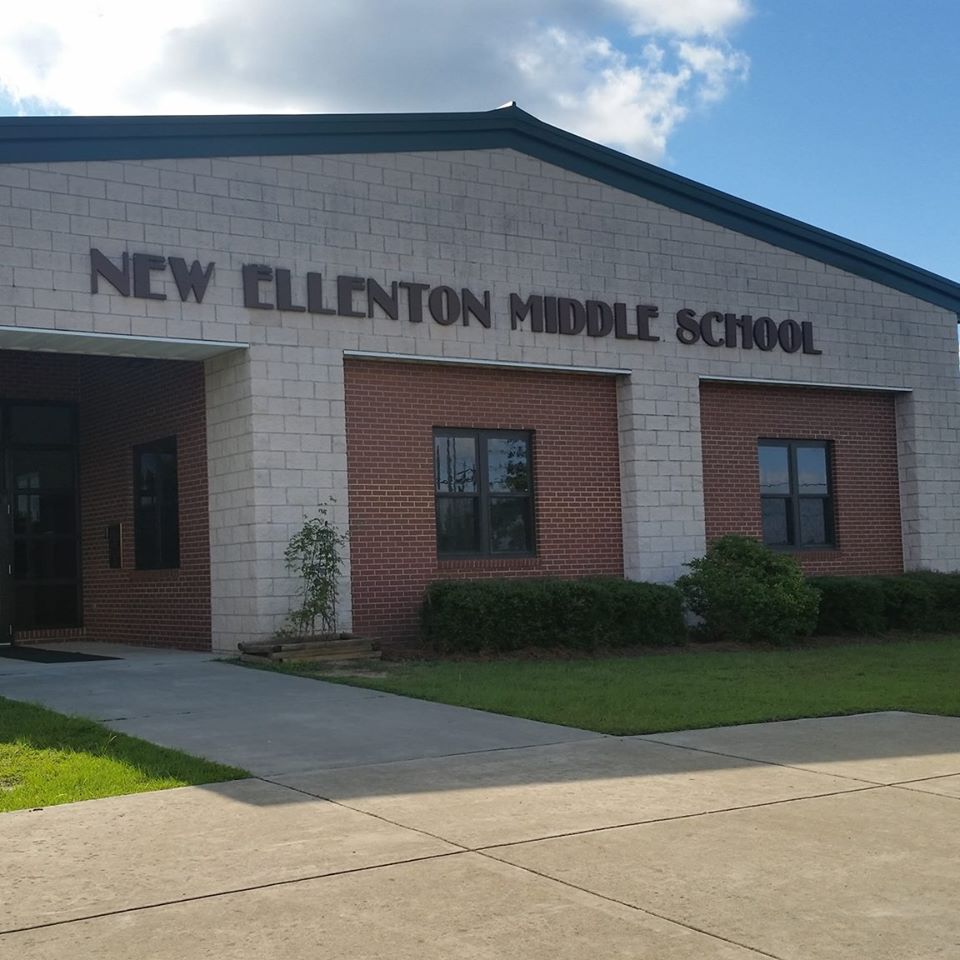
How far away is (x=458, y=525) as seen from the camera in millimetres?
18422

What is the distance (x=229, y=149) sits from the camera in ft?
54.3

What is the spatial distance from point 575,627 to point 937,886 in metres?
11.1

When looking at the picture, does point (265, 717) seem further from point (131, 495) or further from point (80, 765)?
point (131, 495)

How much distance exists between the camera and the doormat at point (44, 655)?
1719 cm

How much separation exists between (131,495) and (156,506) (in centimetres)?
96

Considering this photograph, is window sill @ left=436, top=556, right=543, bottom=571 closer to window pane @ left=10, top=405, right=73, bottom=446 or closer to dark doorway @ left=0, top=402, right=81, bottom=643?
dark doorway @ left=0, top=402, right=81, bottom=643

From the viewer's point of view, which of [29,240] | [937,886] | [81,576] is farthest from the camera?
[81,576]

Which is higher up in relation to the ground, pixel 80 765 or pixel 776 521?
pixel 776 521

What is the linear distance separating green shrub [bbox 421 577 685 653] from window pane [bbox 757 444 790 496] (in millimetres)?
4476

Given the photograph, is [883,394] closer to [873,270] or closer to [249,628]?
[873,270]

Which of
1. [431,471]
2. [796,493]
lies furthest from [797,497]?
[431,471]

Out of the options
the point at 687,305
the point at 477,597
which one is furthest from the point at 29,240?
the point at 687,305

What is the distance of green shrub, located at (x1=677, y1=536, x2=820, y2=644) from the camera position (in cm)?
1777

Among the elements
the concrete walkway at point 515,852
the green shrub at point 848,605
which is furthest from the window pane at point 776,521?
the concrete walkway at point 515,852
